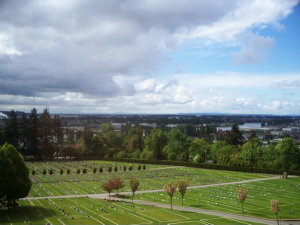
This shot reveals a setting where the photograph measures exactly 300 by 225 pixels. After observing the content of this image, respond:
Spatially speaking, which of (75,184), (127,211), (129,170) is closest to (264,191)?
(127,211)

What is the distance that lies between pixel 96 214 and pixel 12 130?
3385 inches

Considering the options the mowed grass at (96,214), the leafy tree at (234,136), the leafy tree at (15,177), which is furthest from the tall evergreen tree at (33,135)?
the leafy tree at (15,177)

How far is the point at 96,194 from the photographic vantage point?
51344 mm

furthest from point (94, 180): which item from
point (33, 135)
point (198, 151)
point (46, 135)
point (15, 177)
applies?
point (33, 135)

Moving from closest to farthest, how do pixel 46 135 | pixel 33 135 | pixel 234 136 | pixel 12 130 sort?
1. pixel 12 130
2. pixel 234 136
3. pixel 33 135
4. pixel 46 135

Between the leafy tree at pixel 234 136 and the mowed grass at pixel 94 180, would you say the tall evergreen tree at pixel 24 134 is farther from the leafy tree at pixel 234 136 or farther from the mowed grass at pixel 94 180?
the leafy tree at pixel 234 136

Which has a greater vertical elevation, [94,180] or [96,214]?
[96,214]

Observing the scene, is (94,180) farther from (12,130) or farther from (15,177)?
(12,130)

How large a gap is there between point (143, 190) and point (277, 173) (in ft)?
126

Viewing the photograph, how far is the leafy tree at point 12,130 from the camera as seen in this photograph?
358 feet

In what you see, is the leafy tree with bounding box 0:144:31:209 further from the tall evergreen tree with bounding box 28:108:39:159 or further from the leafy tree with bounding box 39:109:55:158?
the tall evergreen tree with bounding box 28:108:39:159

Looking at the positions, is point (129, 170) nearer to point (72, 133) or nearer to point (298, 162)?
point (298, 162)

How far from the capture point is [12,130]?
111 metres

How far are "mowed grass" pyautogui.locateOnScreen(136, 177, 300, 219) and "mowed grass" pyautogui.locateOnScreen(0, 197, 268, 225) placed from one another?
5.26 m
